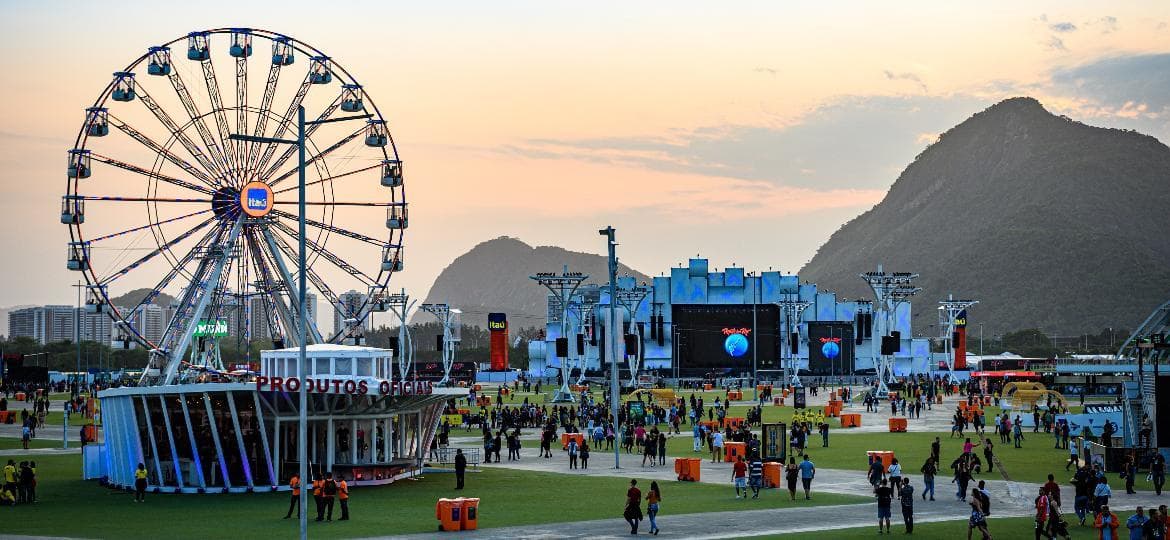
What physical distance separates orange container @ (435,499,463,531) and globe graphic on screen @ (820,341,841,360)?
132023 millimetres

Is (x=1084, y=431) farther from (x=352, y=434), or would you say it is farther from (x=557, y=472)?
(x=352, y=434)

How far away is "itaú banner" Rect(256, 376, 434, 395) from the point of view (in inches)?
1721

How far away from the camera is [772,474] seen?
147 feet

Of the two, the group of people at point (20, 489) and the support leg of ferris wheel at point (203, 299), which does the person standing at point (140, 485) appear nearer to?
the group of people at point (20, 489)

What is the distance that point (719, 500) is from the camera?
41625 mm

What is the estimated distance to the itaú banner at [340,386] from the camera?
43.7 metres

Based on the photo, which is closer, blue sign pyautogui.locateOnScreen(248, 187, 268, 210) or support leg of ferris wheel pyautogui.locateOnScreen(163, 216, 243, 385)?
support leg of ferris wheel pyautogui.locateOnScreen(163, 216, 243, 385)

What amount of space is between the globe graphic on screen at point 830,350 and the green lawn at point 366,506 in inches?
4591

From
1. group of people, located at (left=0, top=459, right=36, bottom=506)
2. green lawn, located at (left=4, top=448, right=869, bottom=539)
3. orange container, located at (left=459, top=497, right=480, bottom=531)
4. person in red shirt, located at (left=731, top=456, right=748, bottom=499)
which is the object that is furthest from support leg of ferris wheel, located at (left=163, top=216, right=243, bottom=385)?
person in red shirt, located at (left=731, top=456, right=748, bottom=499)

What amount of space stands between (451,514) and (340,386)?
35.4ft

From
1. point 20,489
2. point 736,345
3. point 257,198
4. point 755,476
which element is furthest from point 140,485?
point 736,345

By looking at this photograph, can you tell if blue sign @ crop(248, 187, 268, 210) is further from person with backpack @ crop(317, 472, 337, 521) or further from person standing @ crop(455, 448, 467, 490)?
A: person with backpack @ crop(317, 472, 337, 521)

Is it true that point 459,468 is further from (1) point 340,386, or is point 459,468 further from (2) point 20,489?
(2) point 20,489

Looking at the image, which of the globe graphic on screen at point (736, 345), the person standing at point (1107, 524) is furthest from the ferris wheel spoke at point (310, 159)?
the globe graphic on screen at point (736, 345)
